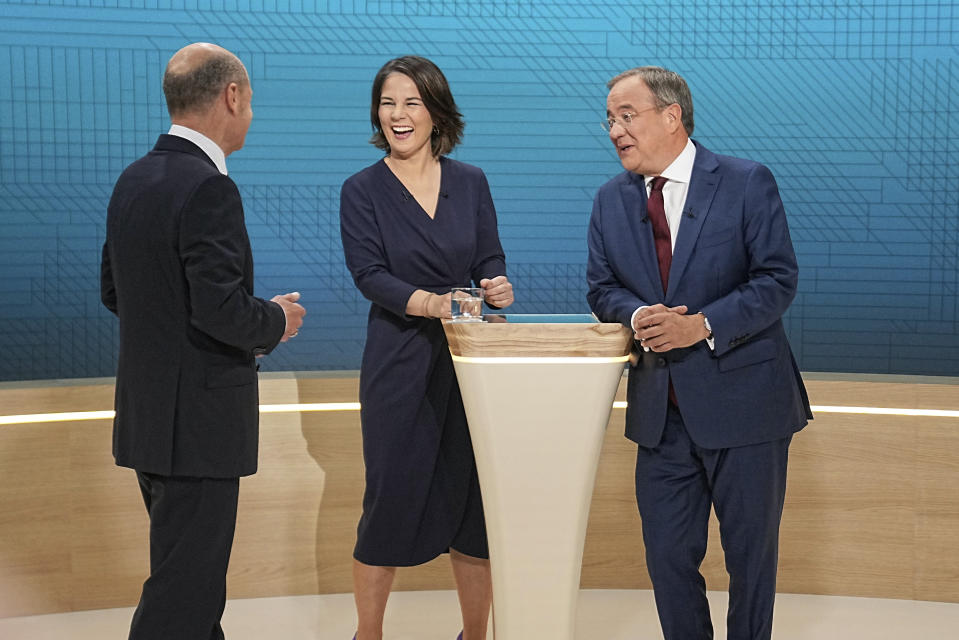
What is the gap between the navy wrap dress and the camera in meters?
2.71

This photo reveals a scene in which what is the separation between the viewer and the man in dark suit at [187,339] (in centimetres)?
213

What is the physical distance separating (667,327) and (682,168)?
443 millimetres

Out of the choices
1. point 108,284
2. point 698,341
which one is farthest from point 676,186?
point 108,284

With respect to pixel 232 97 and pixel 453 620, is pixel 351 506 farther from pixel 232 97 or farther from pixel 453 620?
pixel 232 97

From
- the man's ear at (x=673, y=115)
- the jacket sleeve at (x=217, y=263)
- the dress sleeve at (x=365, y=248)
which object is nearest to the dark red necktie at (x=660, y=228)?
the man's ear at (x=673, y=115)

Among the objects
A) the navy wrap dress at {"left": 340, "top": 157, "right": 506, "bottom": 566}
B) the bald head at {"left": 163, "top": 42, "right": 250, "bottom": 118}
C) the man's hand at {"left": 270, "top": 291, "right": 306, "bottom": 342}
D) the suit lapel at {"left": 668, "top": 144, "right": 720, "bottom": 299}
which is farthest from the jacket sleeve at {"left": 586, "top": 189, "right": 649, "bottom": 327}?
the bald head at {"left": 163, "top": 42, "right": 250, "bottom": 118}

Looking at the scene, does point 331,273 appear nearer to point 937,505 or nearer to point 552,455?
point 552,455

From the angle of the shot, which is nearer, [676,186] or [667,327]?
[667,327]

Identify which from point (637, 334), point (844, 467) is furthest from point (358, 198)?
point (844, 467)

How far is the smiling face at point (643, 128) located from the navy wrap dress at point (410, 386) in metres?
0.51

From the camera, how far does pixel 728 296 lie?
7.89 feet

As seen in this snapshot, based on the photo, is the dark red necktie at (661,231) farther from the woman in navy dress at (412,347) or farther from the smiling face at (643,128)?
the woman in navy dress at (412,347)

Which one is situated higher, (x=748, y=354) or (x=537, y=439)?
(x=748, y=354)

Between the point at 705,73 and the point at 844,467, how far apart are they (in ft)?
5.88
